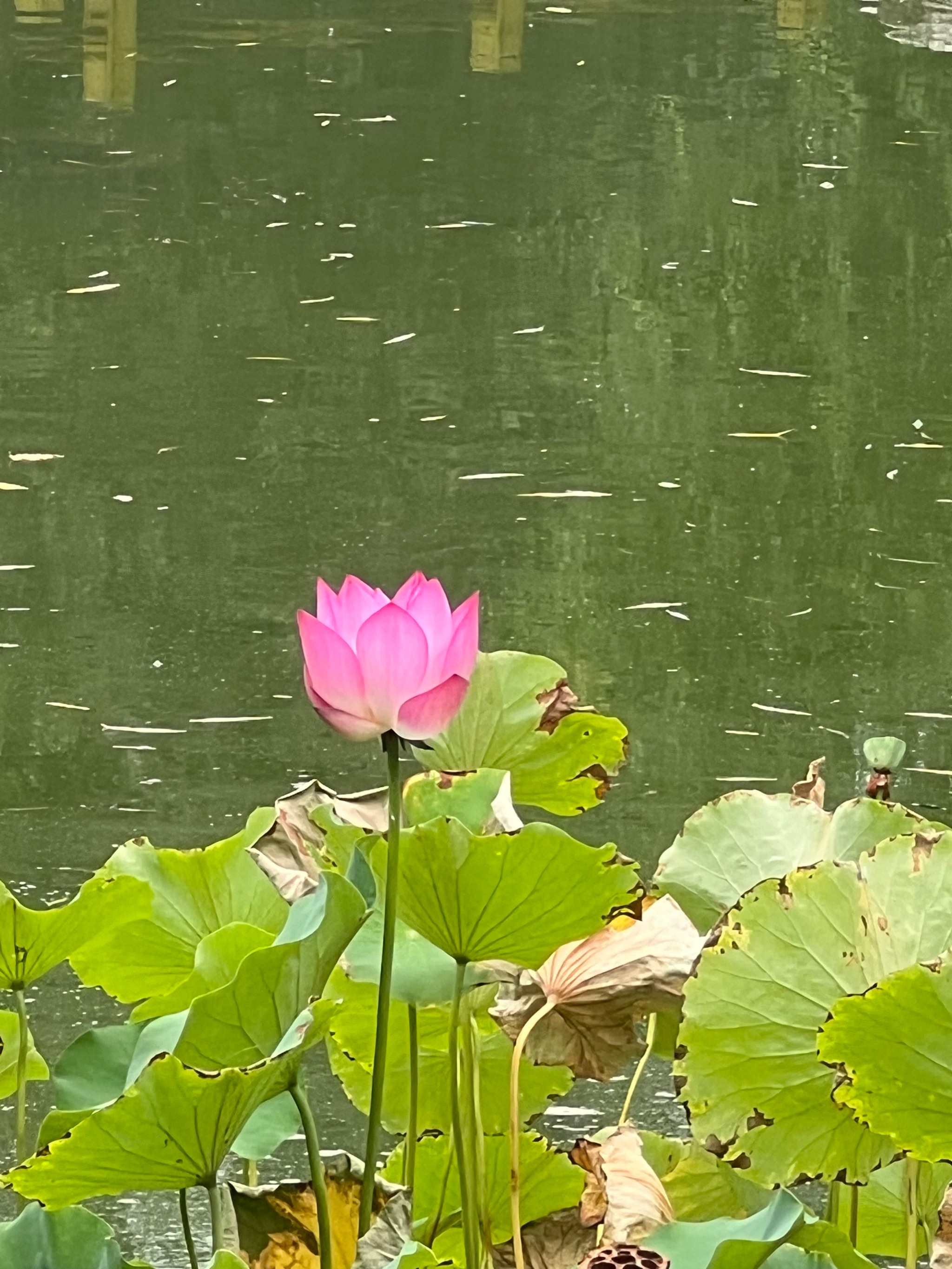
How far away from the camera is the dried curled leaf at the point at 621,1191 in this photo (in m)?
0.97

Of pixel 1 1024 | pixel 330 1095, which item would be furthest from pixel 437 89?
pixel 1 1024

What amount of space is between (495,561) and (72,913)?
9.57 ft

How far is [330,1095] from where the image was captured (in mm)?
2438

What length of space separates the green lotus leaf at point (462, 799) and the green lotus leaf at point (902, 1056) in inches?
9.3

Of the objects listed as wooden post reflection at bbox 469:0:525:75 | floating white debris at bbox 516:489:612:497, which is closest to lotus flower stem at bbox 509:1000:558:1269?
floating white debris at bbox 516:489:612:497

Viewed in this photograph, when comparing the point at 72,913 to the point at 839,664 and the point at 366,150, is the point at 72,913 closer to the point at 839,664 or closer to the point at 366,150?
the point at 839,664

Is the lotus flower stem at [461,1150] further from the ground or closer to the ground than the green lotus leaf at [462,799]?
closer to the ground

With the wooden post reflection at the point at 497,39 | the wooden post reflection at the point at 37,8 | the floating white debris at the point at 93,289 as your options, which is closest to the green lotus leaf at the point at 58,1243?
the floating white debris at the point at 93,289

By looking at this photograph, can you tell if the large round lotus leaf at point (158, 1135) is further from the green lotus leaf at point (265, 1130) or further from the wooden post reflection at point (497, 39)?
the wooden post reflection at point (497, 39)

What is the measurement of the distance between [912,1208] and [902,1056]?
0.18m

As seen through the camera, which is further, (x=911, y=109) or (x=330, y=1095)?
(x=911, y=109)

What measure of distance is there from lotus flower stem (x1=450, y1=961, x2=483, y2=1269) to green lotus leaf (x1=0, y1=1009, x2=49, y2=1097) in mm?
266

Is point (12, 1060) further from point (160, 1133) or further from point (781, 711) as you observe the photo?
point (781, 711)

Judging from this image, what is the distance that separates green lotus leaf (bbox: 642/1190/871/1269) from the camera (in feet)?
2.73
